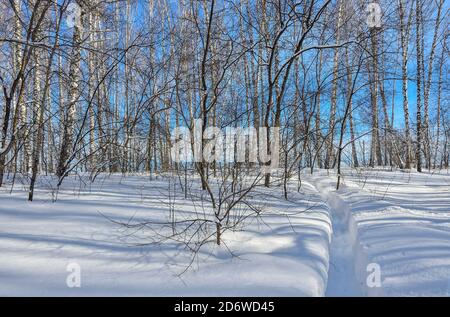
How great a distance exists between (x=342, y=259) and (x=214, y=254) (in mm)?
1192

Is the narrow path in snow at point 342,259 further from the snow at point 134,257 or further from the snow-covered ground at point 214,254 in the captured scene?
the snow at point 134,257

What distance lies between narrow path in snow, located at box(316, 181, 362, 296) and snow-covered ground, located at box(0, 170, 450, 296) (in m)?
0.01

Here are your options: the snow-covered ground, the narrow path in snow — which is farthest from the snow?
the narrow path in snow

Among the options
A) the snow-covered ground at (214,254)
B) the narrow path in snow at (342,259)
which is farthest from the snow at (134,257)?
the narrow path in snow at (342,259)

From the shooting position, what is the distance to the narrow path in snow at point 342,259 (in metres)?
1.92

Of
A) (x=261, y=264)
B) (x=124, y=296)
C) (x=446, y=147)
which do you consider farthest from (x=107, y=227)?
(x=446, y=147)

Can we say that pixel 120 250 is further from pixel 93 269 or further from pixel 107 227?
pixel 107 227

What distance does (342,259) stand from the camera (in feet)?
Answer: 8.10

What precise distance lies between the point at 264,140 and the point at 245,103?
109cm

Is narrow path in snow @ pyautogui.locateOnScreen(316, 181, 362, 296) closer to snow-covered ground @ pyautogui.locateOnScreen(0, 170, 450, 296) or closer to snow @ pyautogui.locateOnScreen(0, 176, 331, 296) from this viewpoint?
snow-covered ground @ pyautogui.locateOnScreen(0, 170, 450, 296)

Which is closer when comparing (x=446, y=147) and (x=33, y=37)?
(x=33, y=37)

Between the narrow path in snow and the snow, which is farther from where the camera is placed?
the narrow path in snow

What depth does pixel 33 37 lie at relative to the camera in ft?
10.7

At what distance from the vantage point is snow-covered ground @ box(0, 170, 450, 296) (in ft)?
5.26
